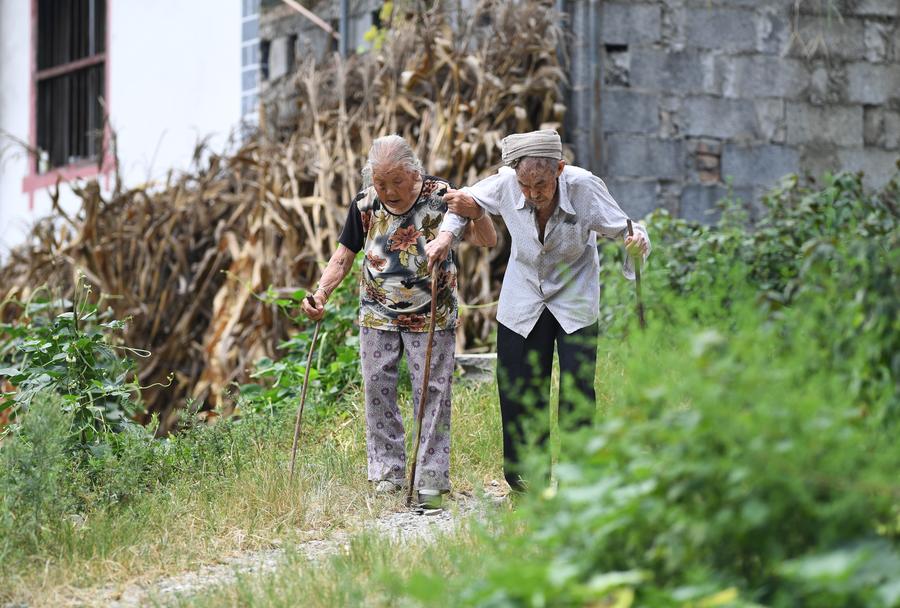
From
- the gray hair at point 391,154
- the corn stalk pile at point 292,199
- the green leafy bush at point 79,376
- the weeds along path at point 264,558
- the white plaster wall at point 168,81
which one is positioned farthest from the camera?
the white plaster wall at point 168,81

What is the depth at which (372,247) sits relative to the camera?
214 inches

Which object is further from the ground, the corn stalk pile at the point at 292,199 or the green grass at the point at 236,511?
the corn stalk pile at the point at 292,199

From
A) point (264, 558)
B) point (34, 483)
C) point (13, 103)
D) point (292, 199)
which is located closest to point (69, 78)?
point (13, 103)

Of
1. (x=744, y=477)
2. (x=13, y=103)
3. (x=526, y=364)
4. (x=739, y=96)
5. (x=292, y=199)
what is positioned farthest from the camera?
(x=13, y=103)

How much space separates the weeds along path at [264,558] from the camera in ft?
13.4

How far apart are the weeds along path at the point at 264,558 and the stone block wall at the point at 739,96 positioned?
392 cm

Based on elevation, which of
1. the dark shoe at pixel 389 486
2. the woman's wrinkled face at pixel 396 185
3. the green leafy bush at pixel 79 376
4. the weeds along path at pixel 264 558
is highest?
the woman's wrinkled face at pixel 396 185

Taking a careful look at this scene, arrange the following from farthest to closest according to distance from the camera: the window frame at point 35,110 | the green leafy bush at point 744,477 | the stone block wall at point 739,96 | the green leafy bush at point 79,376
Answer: the window frame at point 35,110
the stone block wall at point 739,96
the green leafy bush at point 79,376
the green leafy bush at point 744,477

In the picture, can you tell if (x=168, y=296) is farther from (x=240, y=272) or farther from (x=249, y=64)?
(x=249, y=64)

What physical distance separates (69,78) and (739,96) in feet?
25.9

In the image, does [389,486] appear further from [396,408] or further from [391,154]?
[391,154]

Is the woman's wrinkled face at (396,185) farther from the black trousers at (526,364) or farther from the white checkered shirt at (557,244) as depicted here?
the black trousers at (526,364)

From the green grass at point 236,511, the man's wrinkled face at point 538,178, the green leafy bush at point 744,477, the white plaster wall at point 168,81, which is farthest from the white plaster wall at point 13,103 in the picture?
the green leafy bush at point 744,477

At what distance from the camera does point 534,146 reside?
476cm
